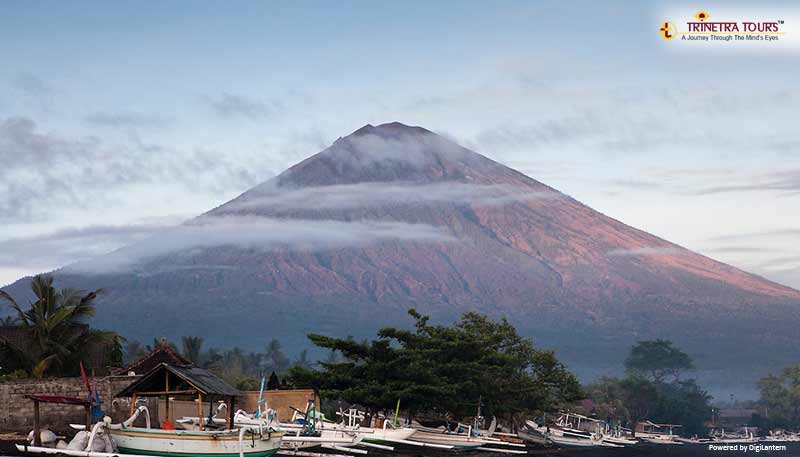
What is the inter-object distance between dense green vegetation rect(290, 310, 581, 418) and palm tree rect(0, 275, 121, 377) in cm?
1047

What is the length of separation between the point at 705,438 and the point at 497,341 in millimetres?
74089

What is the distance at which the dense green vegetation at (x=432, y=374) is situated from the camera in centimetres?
5328

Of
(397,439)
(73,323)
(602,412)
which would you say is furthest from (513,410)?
(602,412)

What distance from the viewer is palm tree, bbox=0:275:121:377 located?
4656 cm

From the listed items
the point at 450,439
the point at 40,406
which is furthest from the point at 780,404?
the point at 40,406

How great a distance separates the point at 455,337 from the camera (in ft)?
194

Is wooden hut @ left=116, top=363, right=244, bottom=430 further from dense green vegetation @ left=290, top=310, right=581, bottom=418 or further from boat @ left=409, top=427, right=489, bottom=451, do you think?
boat @ left=409, top=427, right=489, bottom=451

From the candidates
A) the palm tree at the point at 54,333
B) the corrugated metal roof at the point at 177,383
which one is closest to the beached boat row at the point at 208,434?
the corrugated metal roof at the point at 177,383

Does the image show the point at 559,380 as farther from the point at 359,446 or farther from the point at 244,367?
the point at 244,367

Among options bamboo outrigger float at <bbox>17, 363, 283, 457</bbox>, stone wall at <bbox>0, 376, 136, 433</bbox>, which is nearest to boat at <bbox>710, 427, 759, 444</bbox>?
stone wall at <bbox>0, 376, 136, 433</bbox>

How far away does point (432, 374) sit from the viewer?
181 ft

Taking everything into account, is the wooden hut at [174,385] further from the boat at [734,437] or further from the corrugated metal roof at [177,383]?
the boat at [734,437]

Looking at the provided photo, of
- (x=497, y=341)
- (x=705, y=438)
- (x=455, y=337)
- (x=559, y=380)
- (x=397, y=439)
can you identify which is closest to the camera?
(x=397, y=439)

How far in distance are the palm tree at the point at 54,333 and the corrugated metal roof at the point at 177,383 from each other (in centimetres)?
1419
